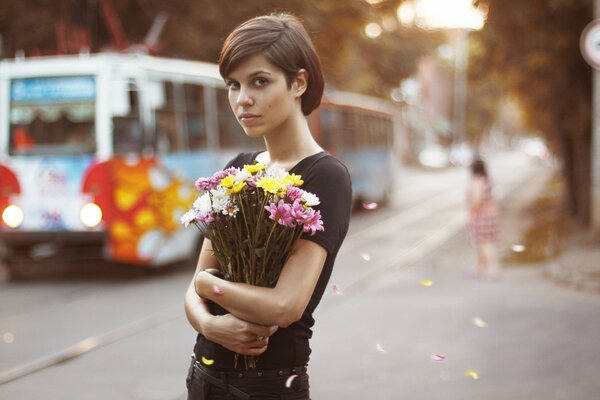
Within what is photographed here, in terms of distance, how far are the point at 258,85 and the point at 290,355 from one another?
71 centimetres

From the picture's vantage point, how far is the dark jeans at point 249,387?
219 centimetres

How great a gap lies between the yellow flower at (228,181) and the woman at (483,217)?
9615 millimetres

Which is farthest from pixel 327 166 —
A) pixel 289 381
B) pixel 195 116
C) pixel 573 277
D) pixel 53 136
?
pixel 195 116

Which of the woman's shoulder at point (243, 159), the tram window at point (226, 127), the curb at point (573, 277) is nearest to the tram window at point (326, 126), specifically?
the tram window at point (226, 127)

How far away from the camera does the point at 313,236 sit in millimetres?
2127

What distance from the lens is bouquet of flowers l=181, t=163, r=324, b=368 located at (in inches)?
80.7

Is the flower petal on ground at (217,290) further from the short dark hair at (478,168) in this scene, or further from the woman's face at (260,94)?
the short dark hair at (478,168)

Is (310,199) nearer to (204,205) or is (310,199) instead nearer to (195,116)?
(204,205)

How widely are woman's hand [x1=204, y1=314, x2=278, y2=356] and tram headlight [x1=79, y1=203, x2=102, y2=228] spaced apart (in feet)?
30.3

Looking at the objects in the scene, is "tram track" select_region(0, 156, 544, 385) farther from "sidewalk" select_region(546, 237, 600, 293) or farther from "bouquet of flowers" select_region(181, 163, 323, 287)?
"bouquet of flowers" select_region(181, 163, 323, 287)

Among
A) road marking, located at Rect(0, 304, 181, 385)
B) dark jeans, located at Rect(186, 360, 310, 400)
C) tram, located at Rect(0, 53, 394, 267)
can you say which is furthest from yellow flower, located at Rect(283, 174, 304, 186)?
tram, located at Rect(0, 53, 394, 267)

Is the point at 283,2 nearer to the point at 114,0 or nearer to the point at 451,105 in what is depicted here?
the point at 114,0

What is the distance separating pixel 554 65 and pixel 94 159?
947 cm

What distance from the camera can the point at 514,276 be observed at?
1155 centimetres
